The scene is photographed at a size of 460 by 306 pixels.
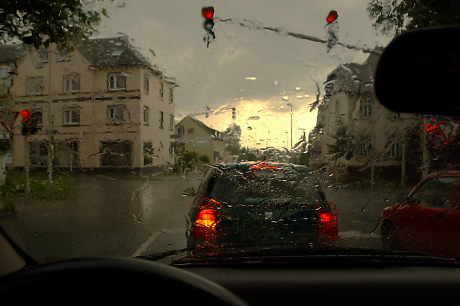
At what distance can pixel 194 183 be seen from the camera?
4047 mm

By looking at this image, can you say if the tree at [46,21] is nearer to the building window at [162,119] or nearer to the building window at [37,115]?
the building window at [37,115]

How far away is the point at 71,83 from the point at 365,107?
2490 millimetres

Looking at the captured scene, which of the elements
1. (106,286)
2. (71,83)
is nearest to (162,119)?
(71,83)

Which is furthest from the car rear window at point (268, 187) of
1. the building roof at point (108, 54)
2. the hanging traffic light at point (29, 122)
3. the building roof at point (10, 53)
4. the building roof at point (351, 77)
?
the building roof at point (10, 53)

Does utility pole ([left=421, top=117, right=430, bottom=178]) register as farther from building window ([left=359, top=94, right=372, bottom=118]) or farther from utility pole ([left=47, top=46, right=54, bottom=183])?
utility pole ([left=47, top=46, right=54, bottom=183])

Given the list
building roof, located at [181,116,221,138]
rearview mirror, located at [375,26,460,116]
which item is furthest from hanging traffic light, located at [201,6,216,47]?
rearview mirror, located at [375,26,460,116]

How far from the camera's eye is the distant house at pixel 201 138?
141 inches

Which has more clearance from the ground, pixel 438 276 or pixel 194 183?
pixel 194 183

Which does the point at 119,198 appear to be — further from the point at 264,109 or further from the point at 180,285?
the point at 180,285

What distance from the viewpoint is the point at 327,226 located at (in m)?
3.48

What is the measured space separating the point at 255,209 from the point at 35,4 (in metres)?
2.66

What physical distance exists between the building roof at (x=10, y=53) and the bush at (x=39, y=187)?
3.01 ft

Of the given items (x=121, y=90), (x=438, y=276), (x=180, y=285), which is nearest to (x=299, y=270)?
(x=438, y=276)

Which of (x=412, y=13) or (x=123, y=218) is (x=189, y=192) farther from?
(x=412, y=13)
